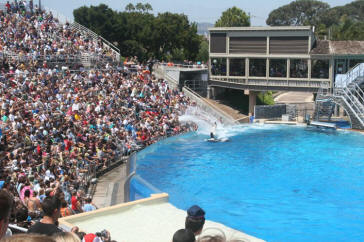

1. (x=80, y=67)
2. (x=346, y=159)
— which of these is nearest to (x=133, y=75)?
(x=80, y=67)

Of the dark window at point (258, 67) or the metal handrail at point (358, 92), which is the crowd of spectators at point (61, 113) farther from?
the metal handrail at point (358, 92)

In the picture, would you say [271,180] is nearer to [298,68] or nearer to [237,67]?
[298,68]

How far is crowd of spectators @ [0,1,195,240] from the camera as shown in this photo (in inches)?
478

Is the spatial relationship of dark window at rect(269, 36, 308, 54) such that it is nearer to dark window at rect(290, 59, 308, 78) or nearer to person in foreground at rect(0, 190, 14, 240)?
dark window at rect(290, 59, 308, 78)

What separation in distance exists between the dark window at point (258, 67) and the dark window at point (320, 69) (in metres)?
4.00

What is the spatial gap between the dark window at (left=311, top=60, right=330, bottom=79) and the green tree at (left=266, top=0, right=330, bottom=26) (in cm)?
7604

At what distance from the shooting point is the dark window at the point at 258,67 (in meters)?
38.8

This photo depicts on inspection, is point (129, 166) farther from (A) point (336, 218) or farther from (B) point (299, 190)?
(A) point (336, 218)

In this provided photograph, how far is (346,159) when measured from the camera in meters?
22.9

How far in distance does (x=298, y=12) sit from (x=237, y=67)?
83531 millimetres

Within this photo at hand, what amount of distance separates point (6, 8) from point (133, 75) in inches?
406

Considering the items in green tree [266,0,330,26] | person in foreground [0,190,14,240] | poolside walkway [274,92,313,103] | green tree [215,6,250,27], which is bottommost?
poolside walkway [274,92,313,103]

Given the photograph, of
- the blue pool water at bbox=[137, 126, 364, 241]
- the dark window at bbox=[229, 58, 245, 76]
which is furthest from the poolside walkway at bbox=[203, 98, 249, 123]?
the blue pool water at bbox=[137, 126, 364, 241]

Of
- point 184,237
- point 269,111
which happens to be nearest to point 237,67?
point 269,111
